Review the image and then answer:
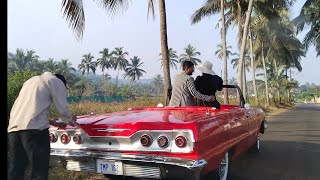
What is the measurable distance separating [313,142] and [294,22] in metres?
32.2

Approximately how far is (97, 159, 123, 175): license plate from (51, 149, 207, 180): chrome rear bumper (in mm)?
43

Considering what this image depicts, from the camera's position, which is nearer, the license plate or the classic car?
the classic car

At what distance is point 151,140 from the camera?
4344 mm

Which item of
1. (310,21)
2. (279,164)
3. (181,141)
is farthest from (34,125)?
(310,21)

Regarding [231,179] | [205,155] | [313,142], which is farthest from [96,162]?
[313,142]

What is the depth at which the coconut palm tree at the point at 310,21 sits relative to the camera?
33.9m

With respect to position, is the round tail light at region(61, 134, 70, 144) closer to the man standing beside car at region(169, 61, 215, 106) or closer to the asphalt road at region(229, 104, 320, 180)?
the man standing beside car at region(169, 61, 215, 106)

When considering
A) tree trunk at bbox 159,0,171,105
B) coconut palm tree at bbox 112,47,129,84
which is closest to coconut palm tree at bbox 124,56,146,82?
coconut palm tree at bbox 112,47,129,84

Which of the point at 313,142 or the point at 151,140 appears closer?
the point at 151,140

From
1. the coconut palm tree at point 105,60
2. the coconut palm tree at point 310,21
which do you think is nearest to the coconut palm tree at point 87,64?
the coconut palm tree at point 105,60

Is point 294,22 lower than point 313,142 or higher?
higher

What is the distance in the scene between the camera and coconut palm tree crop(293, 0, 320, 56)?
111 feet

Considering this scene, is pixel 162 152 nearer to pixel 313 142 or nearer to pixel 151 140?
pixel 151 140

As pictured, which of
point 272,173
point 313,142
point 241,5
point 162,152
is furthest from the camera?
point 241,5
